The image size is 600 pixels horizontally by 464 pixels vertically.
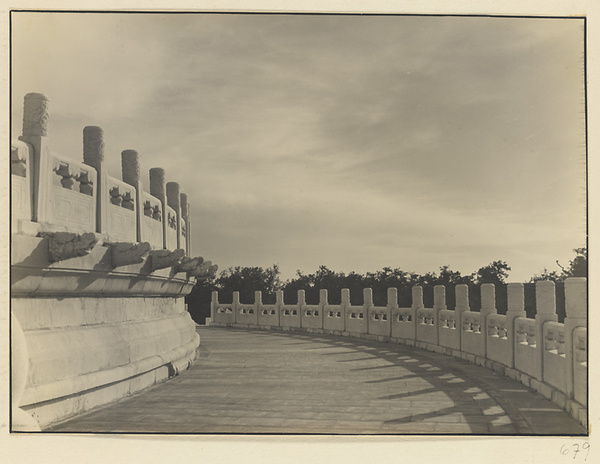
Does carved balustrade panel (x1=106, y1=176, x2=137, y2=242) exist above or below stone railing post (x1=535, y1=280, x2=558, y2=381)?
above

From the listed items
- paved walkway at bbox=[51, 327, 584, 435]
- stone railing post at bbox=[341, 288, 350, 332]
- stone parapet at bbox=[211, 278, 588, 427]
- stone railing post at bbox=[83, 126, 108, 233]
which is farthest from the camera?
stone railing post at bbox=[341, 288, 350, 332]

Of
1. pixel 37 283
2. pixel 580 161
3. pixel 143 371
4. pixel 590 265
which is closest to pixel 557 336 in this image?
pixel 590 265

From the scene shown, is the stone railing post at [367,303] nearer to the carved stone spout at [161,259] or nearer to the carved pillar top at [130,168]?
the carved pillar top at [130,168]

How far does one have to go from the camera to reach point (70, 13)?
8.60 metres

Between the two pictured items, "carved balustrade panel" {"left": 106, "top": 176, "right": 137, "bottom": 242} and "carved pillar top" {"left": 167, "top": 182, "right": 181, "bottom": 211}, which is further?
"carved pillar top" {"left": 167, "top": 182, "right": 181, "bottom": 211}

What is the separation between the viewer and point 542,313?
1055 centimetres

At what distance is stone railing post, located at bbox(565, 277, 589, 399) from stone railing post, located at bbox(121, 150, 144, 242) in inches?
289

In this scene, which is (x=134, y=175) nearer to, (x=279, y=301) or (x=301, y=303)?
(x=301, y=303)

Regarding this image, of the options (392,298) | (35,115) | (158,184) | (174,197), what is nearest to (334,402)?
(35,115)

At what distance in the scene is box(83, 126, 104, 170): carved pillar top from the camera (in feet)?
36.3

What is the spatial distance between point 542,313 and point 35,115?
7539mm

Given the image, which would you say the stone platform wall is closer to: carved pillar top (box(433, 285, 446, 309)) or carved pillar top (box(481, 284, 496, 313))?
carved pillar top (box(481, 284, 496, 313))

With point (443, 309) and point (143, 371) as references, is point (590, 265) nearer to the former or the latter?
point (143, 371)

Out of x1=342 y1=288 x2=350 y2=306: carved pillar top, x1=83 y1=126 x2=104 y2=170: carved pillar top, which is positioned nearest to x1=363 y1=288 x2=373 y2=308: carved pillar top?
x1=342 y1=288 x2=350 y2=306: carved pillar top
